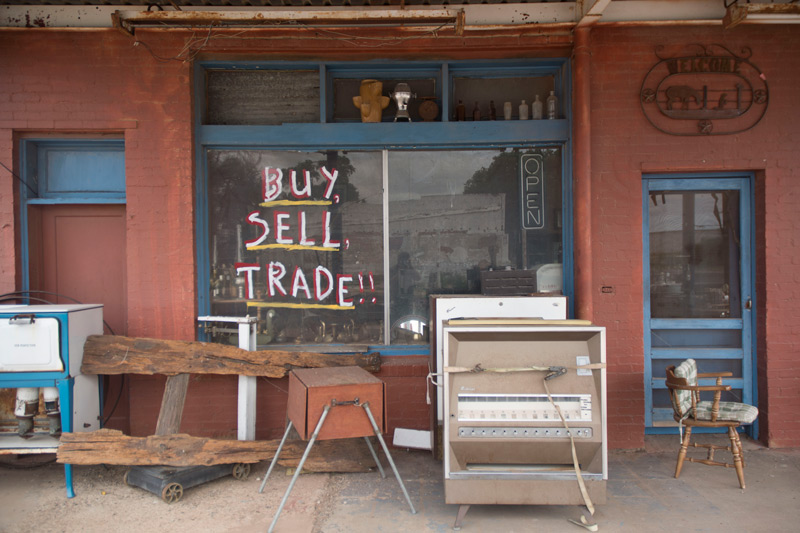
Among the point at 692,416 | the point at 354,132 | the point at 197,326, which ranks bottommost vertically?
the point at 692,416

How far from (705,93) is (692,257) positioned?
152 cm

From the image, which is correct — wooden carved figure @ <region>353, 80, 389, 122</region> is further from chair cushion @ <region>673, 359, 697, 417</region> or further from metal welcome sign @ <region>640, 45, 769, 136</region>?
chair cushion @ <region>673, 359, 697, 417</region>

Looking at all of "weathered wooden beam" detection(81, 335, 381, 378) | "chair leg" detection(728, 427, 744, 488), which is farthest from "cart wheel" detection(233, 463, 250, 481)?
"chair leg" detection(728, 427, 744, 488)

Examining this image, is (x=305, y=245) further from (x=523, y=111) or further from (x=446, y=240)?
(x=523, y=111)

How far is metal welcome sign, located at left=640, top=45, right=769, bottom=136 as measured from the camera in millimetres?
4980

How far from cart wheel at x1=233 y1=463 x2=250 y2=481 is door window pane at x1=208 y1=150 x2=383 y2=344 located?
1.23 metres

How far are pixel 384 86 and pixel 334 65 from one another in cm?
A: 52

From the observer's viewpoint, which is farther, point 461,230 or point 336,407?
point 461,230

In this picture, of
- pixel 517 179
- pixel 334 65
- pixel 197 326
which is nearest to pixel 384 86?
pixel 334 65

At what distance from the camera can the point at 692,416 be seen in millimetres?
4219

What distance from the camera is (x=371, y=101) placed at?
17.0 feet

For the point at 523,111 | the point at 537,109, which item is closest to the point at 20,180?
the point at 523,111

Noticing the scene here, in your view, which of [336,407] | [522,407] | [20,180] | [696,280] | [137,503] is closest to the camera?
[522,407]

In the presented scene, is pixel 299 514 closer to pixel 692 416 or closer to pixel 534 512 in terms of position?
pixel 534 512
